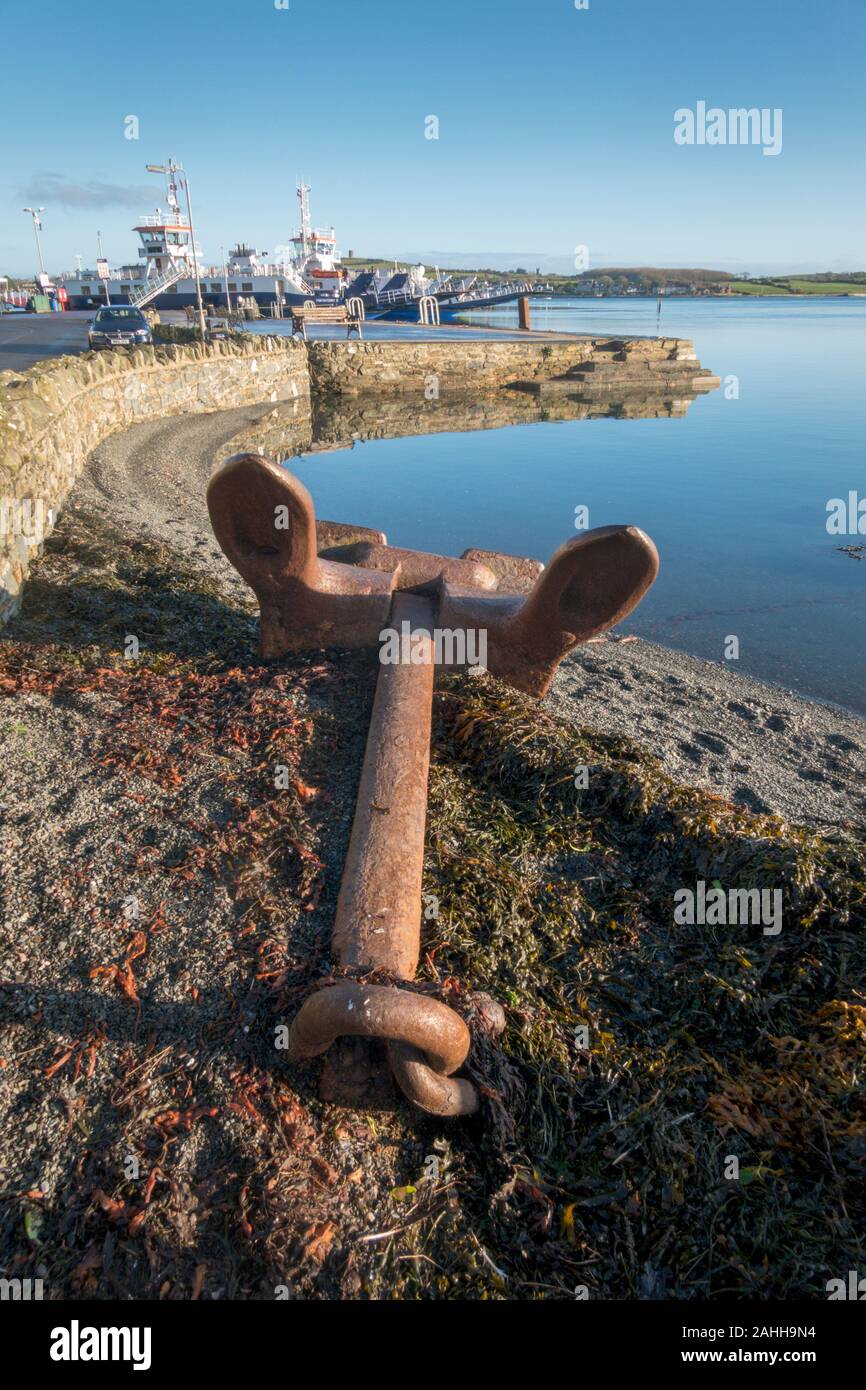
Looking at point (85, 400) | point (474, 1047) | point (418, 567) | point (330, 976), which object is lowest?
point (474, 1047)

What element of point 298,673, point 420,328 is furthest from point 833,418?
point 420,328

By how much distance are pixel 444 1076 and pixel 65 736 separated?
239cm

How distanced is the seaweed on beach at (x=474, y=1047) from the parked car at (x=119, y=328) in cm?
2069

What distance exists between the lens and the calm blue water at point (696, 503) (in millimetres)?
8648

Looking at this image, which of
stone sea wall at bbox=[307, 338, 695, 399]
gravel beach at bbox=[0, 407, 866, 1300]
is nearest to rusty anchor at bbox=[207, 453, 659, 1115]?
gravel beach at bbox=[0, 407, 866, 1300]

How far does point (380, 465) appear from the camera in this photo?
1719 centimetres

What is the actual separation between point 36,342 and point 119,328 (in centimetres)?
244

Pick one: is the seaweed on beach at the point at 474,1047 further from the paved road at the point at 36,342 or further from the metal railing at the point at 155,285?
the metal railing at the point at 155,285

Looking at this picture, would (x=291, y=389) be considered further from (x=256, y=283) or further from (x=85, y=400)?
(x=256, y=283)

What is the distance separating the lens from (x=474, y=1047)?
211 cm

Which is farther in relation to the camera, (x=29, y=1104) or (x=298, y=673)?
(x=298, y=673)

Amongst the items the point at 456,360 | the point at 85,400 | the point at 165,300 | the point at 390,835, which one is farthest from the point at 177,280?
Answer: the point at 390,835

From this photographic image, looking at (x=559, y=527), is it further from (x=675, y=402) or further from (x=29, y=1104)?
(x=675, y=402)

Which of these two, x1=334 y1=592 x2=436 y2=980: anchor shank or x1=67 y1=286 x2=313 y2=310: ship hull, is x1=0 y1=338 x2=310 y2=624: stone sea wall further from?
x1=67 y1=286 x2=313 y2=310: ship hull
